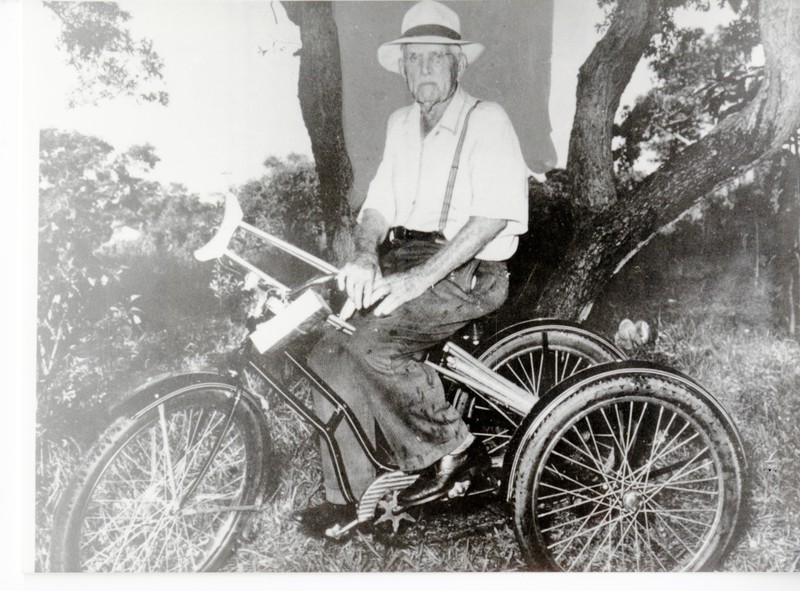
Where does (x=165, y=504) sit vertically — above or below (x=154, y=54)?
below

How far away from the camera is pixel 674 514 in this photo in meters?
2.33

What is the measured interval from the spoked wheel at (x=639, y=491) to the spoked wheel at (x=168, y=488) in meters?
1.01

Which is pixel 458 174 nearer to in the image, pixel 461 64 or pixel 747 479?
pixel 461 64

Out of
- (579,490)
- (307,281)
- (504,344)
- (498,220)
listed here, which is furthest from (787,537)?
(307,281)

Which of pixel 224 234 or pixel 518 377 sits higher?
pixel 224 234

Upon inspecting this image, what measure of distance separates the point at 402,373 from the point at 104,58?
1.57m

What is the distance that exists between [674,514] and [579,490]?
0.35m

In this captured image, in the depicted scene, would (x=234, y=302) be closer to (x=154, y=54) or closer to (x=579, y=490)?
(x=154, y=54)

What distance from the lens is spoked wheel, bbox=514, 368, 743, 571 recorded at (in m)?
2.30

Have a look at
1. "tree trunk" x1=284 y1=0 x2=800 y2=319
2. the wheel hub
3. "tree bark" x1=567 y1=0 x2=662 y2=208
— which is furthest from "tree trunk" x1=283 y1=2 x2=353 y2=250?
the wheel hub

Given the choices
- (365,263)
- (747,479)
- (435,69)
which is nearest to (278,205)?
(365,263)

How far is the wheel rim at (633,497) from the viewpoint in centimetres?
231

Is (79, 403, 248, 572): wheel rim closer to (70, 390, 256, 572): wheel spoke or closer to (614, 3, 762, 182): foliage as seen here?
(70, 390, 256, 572): wheel spoke

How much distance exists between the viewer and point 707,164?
96.3 inches
